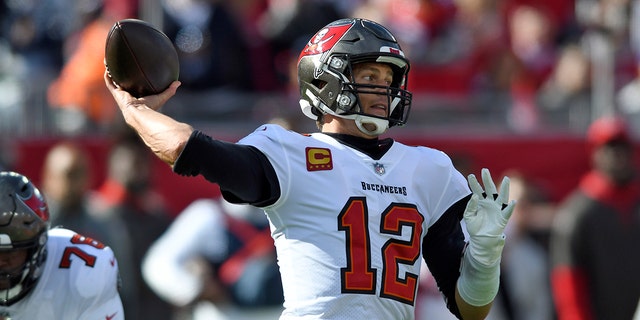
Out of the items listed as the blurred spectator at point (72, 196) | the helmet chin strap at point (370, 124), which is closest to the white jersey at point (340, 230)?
the helmet chin strap at point (370, 124)

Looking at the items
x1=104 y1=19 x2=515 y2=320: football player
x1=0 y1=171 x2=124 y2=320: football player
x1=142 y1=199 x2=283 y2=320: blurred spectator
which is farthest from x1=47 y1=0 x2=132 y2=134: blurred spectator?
x1=104 y1=19 x2=515 y2=320: football player

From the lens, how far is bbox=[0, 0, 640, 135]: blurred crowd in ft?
32.5

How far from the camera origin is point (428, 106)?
10195mm

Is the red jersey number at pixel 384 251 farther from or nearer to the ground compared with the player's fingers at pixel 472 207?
nearer to the ground

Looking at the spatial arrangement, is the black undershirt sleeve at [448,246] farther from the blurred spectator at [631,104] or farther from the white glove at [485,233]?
the blurred spectator at [631,104]

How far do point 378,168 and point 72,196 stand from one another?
403 centimetres

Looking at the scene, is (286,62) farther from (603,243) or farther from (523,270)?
(603,243)

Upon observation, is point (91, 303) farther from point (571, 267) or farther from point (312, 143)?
point (571, 267)

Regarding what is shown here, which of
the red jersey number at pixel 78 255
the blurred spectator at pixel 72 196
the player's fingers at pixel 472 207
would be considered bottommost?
the blurred spectator at pixel 72 196

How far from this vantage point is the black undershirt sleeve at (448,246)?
5082 millimetres

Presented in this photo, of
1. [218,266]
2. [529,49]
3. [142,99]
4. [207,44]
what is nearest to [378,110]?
[142,99]

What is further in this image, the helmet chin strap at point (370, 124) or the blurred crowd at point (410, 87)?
the blurred crowd at point (410, 87)

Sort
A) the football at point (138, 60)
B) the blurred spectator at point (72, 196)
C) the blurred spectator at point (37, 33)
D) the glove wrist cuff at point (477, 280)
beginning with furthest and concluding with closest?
the blurred spectator at point (37, 33) < the blurred spectator at point (72, 196) < the glove wrist cuff at point (477, 280) < the football at point (138, 60)

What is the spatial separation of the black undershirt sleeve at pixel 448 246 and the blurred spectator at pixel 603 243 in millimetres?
4174
